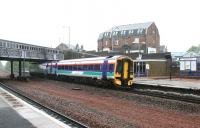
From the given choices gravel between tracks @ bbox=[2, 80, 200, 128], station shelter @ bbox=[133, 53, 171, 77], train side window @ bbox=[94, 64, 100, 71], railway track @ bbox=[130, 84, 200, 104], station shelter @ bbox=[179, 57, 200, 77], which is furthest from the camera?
station shelter @ bbox=[133, 53, 171, 77]

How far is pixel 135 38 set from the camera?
94.2m

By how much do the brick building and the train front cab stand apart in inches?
2287

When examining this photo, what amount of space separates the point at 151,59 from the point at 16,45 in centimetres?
2434

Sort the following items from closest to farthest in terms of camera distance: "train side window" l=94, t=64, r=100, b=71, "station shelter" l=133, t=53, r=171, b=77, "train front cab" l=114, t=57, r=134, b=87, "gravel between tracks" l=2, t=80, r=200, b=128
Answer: "gravel between tracks" l=2, t=80, r=200, b=128 < "train front cab" l=114, t=57, r=134, b=87 < "train side window" l=94, t=64, r=100, b=71 < "station shelter" l=133, t=53, r=171, b=77

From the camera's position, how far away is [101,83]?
30.7 m

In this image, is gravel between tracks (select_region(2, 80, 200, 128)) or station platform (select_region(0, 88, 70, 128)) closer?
station platform (select_region(0, 88, 70, 128))

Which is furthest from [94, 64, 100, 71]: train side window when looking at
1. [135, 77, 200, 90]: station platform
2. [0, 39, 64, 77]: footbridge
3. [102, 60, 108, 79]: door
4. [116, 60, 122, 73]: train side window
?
[0, 39, 64, 77]: footbridge

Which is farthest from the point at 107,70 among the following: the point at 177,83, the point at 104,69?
the point at 177,83

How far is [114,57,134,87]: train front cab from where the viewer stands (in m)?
28.8

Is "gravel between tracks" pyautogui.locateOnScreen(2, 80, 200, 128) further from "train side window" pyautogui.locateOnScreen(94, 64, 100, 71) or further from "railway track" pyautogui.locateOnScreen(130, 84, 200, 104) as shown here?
"train side window" pyautogui.locateOnScreen(94, 64, 100, 71)

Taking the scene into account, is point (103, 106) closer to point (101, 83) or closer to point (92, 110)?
point (92, 110)

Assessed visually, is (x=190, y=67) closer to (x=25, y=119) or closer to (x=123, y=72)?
(x=123, y=72)

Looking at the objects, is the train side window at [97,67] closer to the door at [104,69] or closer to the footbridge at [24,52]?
the door at [104,69]

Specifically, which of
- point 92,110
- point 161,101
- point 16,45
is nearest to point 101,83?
point 161,101
